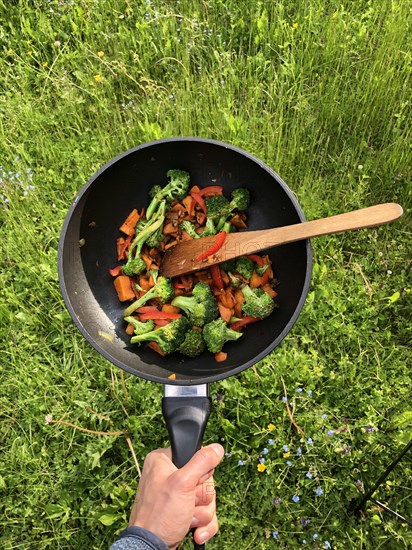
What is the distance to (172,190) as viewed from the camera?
106 inches

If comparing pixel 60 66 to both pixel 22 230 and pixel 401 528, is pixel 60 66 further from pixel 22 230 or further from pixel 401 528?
pixel 401 528

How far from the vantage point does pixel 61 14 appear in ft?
13.6

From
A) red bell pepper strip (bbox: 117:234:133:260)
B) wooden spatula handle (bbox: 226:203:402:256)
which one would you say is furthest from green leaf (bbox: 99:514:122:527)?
wooden spatula handle (bbox: 226:203:402:256)

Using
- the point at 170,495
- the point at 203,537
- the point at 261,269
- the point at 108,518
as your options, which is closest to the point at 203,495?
the point at 203,537

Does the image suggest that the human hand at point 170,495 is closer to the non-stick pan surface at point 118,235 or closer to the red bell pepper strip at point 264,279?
the non-stick pan surface at point 118,235

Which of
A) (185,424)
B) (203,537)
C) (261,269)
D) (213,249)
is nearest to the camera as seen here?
(185,424)

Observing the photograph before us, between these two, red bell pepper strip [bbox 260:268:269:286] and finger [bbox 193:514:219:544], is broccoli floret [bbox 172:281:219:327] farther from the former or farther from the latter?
finger [bbox 193:514:219:544]

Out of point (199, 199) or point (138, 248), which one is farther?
point (199, 199)

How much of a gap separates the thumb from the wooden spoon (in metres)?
0.94

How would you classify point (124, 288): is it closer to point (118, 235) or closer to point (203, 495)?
point (118, 235)

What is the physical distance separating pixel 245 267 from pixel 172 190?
0.62 meters

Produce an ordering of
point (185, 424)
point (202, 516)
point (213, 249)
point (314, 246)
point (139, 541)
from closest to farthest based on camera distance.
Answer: point (139, 541) < point (185, 424) < point (202, 516) < point (213, 249) < point (314, 246)

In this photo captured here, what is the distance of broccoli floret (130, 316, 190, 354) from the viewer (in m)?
2.35

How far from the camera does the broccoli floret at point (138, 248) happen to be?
258cm
